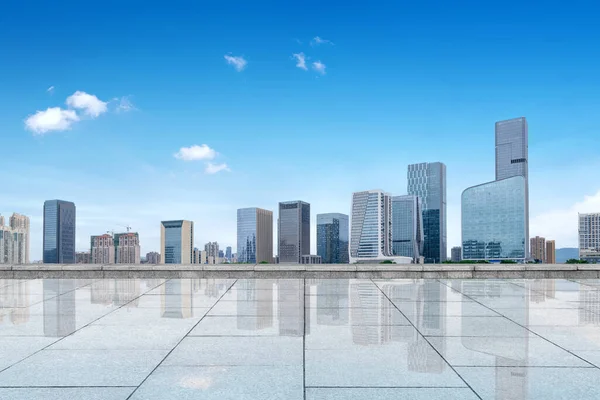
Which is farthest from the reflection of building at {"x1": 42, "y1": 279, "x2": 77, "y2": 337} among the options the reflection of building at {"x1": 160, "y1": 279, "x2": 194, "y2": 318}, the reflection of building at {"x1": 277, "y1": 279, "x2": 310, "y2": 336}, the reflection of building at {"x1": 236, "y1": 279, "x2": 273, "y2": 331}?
the reflection of building at {"x1": 277, "y1": 279, "x2": 310, "y2": 336}

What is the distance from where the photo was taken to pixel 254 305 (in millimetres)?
13133

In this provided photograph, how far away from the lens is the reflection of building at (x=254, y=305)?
Answer: 10.6 metres

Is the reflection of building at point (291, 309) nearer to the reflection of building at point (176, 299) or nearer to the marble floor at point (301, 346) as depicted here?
the marble floor at point (301, 346)

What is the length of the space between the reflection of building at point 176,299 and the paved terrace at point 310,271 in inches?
80.0

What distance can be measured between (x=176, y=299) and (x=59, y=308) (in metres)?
2.86

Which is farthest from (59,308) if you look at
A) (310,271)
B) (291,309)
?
(310,271)

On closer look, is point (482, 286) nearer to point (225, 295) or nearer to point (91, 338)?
point (225, 295)

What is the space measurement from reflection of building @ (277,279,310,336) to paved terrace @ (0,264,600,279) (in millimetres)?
2776

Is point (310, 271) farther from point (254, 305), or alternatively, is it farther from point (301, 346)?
point (301, 346)

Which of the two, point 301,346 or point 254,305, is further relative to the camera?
point 254,305

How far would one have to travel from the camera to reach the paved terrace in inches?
834

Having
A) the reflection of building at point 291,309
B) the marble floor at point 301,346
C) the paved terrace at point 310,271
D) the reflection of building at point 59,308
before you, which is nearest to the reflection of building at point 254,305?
the marble floor at point 301,346

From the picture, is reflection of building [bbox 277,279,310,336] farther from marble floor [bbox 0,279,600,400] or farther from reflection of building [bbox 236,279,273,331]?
reflection of building [bbox 236,279,273,331]

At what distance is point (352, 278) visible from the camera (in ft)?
68.0
